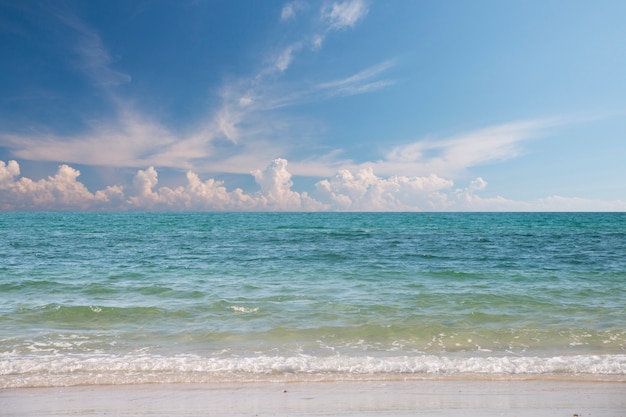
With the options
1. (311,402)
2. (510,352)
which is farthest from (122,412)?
(510,352)

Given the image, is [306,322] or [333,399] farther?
[306,322]

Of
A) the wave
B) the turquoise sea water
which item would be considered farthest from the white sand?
the turquoise sea water

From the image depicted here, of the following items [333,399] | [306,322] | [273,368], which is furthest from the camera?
[306,322]

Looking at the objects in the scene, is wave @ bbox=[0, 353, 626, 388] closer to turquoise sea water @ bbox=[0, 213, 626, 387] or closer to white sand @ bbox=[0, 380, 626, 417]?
turquoise sea water @ bbox=[0, 213, 626, 387]

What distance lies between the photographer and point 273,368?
7.31 metres

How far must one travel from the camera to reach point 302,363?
749 centimetres

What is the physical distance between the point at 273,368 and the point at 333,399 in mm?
1673

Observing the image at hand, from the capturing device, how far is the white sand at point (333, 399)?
18.2ft

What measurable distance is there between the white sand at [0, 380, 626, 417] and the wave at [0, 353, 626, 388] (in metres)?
0.31

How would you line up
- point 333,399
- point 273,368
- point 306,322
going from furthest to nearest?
point 306,322, point 273,368, point 333,399

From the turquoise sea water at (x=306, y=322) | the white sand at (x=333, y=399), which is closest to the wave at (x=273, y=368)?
the turquoise sea water at (x=306, y=322)

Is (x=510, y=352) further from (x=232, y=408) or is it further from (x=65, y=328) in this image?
(x=65, y=328)

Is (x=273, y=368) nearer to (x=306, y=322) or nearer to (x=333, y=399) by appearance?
(x=333, y=399)

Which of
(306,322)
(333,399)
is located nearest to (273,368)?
(333,399)
